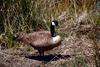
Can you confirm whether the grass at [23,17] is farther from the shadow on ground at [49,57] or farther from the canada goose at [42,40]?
the canada goose at [42,40]

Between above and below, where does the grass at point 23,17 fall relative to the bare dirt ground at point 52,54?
above

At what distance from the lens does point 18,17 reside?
9875 mm

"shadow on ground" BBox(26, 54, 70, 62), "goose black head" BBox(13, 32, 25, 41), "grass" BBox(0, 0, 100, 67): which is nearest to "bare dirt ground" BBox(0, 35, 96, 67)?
"shadow on ground" BBox(26, 54, 70, 62)

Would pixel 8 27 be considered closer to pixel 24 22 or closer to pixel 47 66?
pixel 24 22

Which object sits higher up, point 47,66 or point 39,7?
point 39,7

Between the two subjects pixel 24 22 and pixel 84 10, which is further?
pixel 84 10

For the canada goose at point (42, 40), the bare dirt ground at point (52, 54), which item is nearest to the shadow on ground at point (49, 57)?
the bare dirt ground at point (52, 54)

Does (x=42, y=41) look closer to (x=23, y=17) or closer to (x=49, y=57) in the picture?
(x=49, y=57)

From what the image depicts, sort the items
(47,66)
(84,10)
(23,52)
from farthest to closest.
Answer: (84,10)
(23,52)
(47,66)

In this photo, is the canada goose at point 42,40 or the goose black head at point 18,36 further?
the goose black head at point 18,36

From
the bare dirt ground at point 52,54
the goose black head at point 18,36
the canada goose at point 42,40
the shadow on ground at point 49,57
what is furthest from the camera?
the goose black head at point 18,36

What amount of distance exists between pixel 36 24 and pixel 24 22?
30 cm

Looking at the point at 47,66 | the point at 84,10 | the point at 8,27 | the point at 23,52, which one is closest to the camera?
the point at 47,66

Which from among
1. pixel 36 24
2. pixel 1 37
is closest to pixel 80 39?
pixel 36 24
